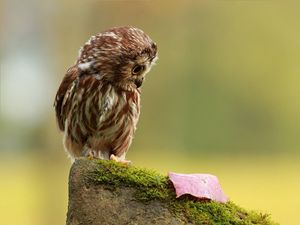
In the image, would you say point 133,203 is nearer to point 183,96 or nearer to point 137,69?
point 137,69

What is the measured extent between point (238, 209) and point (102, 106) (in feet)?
2.80

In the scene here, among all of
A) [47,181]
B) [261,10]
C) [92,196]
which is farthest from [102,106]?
[261,10]

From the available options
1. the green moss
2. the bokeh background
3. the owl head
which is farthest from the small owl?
the bokeh background

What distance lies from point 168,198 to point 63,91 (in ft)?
3.44

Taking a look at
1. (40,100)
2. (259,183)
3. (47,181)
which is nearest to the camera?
(47,181)

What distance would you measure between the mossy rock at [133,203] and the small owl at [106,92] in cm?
46

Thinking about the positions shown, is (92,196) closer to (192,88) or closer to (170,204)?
(170,204)

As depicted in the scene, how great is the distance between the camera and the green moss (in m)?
3.07

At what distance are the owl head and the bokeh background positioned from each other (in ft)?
23.7

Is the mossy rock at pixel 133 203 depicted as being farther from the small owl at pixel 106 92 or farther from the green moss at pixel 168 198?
the small owl at pixel 106 92

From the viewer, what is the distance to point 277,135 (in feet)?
60.4

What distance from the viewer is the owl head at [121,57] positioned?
3.53 meters

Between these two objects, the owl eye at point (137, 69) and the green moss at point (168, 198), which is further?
the owl eye at point (137, 69)

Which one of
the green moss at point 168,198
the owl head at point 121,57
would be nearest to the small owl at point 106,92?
the owl head at point 121,57
